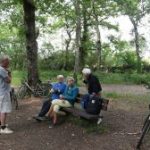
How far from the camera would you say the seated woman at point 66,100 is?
1174cm

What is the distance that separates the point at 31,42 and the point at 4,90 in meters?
7.99

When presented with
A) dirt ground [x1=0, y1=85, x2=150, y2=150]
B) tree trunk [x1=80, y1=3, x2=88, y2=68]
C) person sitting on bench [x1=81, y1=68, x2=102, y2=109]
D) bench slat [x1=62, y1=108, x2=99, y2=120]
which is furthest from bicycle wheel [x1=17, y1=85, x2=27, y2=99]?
tree trunk [x1=80, y1=3, x2=88, y2=68]

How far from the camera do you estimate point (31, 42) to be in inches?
733

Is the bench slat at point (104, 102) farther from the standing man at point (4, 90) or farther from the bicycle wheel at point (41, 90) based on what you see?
the bicycle wheel at point (41, 90)

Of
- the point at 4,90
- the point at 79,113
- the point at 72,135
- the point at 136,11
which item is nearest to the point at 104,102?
the point at 79,113

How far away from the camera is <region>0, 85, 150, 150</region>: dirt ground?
949 centimetres

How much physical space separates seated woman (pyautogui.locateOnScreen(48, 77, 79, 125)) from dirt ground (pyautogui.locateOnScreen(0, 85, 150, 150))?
357mm

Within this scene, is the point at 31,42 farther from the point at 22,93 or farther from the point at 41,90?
the point at 22,93

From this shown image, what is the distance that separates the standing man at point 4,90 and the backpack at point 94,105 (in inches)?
76.5

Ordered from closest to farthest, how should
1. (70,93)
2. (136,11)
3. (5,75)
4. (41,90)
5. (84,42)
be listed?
(5,75)
(70,93)
(41,90)
(136,11)
(84,42)

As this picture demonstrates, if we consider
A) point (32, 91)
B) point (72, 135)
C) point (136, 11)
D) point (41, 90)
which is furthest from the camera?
point (136, 11)

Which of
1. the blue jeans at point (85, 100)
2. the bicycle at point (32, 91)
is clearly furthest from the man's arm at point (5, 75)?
the bicycle at point (32, 91)

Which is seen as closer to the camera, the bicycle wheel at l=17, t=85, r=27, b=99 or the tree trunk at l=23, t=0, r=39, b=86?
the bicycle wheel at l=17, t=85, r=27, b=99

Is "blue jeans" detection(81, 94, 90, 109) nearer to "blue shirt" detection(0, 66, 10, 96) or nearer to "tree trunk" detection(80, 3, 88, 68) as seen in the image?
"blue shirt" detection(0, 66, 10, 96)
